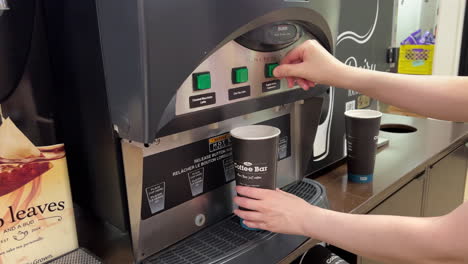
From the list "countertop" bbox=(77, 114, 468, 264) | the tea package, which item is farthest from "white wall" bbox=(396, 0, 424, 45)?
the tea package

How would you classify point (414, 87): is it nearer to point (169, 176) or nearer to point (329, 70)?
point (329, 70)

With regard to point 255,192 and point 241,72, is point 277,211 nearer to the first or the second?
point 255,192

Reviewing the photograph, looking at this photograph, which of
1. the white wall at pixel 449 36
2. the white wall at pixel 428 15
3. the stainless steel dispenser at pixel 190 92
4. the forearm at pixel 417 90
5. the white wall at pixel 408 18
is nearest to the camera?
the stainless steel dispenser at pixel 190 92

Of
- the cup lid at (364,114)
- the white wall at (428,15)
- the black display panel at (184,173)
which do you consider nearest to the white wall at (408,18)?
the white wall at (428,15)

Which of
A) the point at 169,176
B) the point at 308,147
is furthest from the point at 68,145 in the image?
the point at 308,147

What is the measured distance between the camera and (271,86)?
0.73m

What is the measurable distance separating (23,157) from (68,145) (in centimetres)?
12

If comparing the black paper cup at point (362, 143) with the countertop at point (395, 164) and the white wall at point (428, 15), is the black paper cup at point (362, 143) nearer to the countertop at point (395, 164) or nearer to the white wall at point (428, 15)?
the countertop at point (395, 164)

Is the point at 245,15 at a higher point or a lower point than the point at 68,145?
higher

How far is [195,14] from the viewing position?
1.74 ft

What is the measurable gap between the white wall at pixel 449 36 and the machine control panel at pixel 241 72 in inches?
71.9

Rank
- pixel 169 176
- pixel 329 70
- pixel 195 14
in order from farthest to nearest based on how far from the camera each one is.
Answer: pixel 329 70, pixel 169 176, pixel 195 14

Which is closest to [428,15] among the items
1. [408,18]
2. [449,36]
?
[408,18]

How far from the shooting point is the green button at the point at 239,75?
648mm
